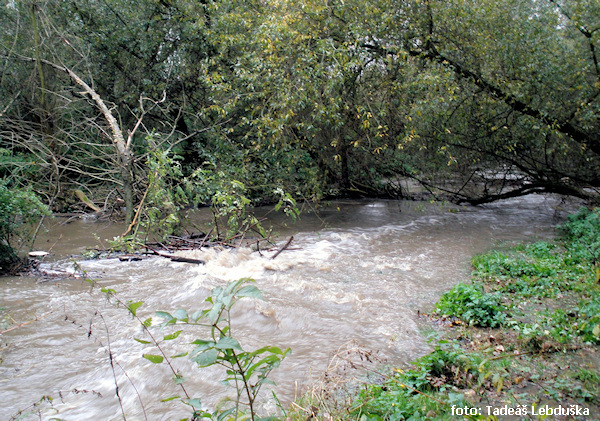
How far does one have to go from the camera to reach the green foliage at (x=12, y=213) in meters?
6.94

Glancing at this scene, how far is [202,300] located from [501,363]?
13.3 feet

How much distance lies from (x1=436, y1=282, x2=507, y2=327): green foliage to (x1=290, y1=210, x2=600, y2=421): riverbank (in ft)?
0.04

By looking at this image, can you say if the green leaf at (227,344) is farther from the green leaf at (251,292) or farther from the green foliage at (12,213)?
the green foliage at (12,213)

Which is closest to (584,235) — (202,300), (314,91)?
(314,91)

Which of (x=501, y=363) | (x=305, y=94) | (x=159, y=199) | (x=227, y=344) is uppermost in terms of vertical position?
(x=305, y=94)

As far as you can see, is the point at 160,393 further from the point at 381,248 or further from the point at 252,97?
the point at 252,97

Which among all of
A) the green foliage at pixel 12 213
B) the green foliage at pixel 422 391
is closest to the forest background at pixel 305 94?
the green foliage at pixel 12 213

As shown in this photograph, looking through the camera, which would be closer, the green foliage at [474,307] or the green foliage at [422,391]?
the green foliage at [422,391]

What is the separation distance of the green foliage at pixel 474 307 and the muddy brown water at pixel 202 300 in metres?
0.41

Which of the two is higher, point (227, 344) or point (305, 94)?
point (305, 94)

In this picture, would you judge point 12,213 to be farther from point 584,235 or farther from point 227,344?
point 584,235

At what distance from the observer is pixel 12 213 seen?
7062 millimetres

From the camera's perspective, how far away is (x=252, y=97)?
1027 centimetres

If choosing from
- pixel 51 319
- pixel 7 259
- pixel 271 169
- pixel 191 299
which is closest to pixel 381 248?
pixel 271 169
